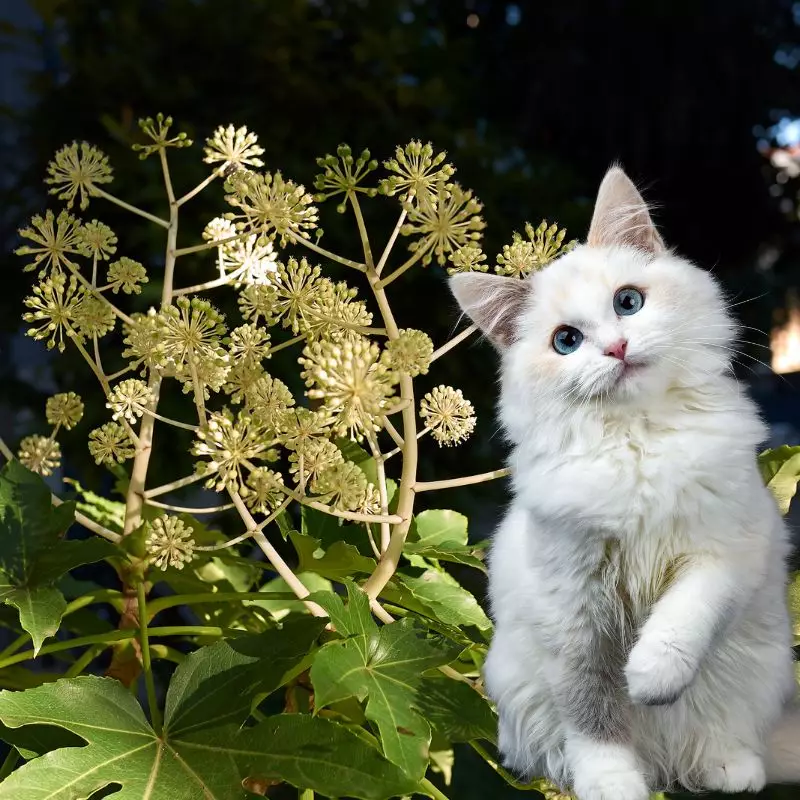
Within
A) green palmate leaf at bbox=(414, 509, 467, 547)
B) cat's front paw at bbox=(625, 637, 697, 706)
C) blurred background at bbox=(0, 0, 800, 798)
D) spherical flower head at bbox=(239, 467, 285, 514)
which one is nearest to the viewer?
cat's front paw at bbox=(625, 637, 697, 706)

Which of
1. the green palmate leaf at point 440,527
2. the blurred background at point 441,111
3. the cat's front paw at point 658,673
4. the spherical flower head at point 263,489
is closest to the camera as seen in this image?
the cat's front paw at point 658,673

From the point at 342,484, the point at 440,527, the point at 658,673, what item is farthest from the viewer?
the point at 440,527

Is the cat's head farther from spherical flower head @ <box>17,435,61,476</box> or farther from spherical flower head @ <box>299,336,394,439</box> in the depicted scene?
spherical flower head @ <box>17,435,61,476</box>

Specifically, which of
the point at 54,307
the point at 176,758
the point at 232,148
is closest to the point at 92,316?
the point at 54,307

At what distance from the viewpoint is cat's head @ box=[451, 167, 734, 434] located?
1.19ft

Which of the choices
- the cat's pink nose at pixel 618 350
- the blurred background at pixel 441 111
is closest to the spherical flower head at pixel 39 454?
the cat's pink nose at pixel 618 350

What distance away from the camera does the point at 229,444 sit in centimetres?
42

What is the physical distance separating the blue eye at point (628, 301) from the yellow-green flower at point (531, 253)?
8 cm

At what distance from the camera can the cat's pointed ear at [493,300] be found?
15.6 inches

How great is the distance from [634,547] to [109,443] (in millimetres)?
281

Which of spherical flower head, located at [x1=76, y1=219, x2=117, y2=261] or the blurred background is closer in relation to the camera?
spherical flower head, located at [x1=76, y1=219, x2=117, y2=261]

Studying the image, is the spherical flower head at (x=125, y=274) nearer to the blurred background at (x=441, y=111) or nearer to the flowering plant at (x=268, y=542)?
the flowering plant at (x=268, y=542)

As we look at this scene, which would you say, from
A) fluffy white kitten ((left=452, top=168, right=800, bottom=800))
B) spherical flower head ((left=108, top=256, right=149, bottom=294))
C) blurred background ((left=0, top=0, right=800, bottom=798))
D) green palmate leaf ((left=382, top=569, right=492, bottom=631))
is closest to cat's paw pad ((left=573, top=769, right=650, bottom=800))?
fluffy white kitten ((left=452, top=168, right=800, bottom=800))

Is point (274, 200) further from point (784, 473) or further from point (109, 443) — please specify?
point (784, 473)
